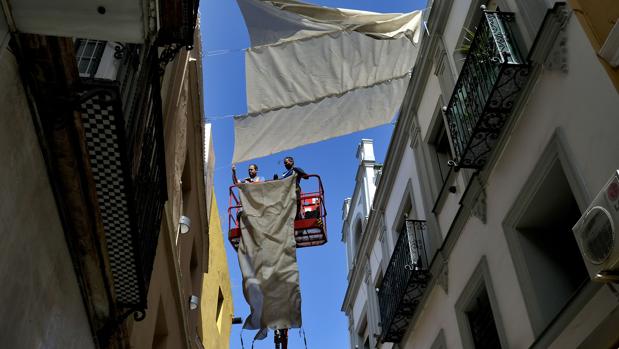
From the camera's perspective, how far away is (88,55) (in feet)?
16.2

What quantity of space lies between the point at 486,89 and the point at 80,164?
198 inches

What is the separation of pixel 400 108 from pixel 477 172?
4.41m

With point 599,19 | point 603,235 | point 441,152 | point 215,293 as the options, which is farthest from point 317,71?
point 603,235

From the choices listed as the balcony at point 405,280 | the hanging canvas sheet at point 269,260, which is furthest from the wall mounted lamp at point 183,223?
the balcony at point 405,280

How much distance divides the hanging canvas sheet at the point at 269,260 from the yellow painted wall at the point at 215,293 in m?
1.53

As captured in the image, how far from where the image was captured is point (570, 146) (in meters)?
6.11

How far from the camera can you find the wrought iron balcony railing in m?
4.04

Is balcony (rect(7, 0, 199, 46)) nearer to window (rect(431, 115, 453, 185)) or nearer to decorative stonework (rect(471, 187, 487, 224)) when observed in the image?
decorative stonework (rect(471, 187, 487, 224))

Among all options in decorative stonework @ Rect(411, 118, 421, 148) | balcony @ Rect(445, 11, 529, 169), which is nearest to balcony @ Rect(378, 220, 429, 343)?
decorative stonework @ Rect(411, 118, 421, 148)

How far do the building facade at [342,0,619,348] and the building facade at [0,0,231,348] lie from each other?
3753 millimetres

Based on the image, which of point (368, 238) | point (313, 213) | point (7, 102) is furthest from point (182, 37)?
point (313, 213)

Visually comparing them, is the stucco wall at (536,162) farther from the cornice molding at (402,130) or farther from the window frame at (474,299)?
the cornice molding at (402,130)

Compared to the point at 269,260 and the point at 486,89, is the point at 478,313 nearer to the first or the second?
the point at 486,89

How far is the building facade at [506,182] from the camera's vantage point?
19.0ft
